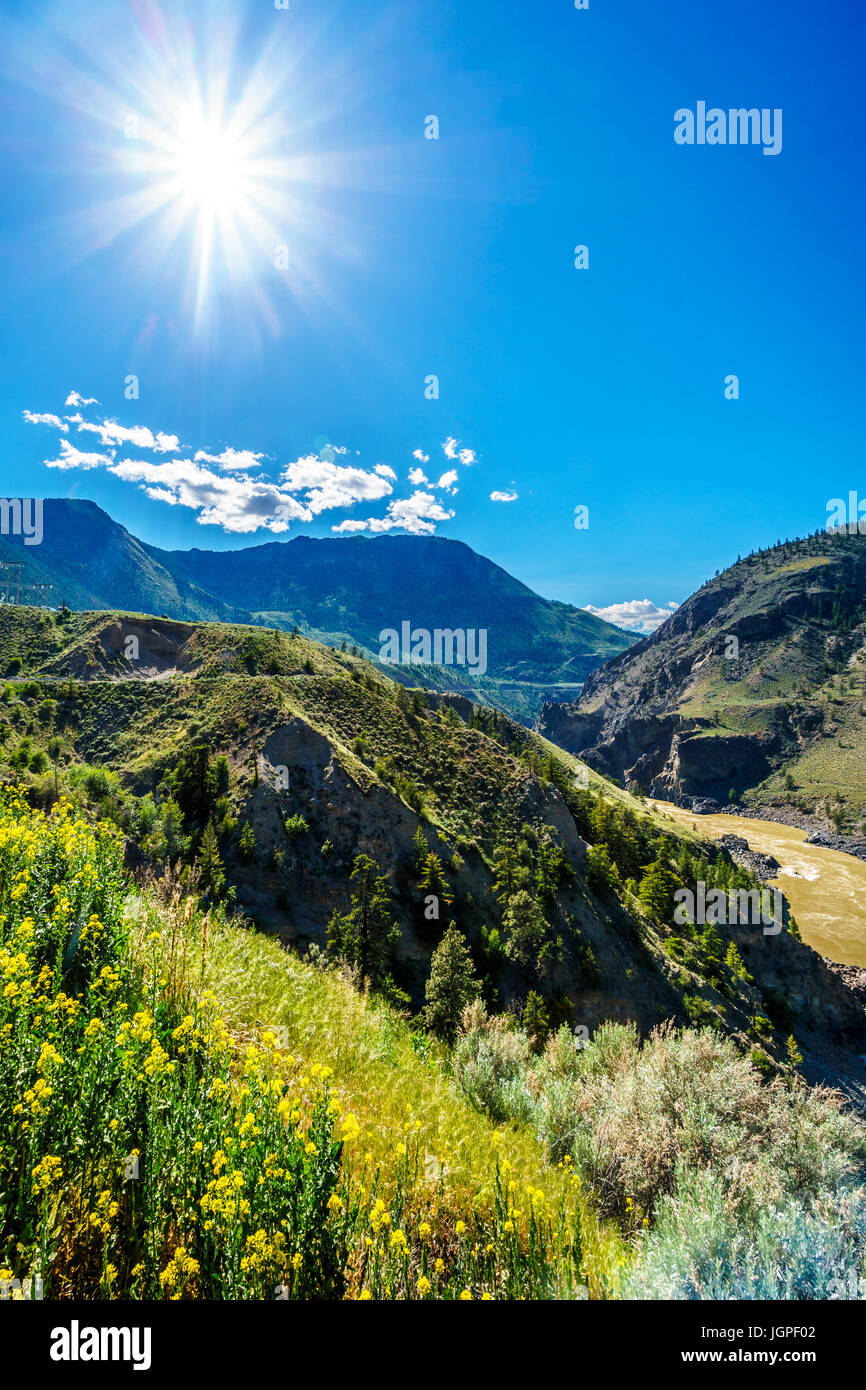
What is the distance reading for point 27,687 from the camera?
4916 centimetres

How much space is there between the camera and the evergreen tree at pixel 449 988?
956 inches

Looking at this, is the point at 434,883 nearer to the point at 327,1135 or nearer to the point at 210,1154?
the point at 327,1135

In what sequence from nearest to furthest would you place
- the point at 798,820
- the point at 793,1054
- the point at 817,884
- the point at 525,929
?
the point at 525,929 < the point at 793,1054 < the point at 817,884 < the point at 798,820

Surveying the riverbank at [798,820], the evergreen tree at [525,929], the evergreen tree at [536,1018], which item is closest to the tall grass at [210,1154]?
the evergreen tree at [536,1018]

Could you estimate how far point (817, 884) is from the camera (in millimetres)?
94812

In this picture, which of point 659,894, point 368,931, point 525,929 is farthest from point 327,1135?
point 659,894

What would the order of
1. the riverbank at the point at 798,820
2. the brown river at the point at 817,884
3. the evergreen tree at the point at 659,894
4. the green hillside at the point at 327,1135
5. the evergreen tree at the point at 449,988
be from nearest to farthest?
the green hillside at the point at 327,1135, the evergreen tree at the point at 449,988, the evergreen tree at the point at 659,894, the brown river at the point at 817,884, the riverbank at the point at 798,820

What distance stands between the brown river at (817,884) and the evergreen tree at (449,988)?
215ft

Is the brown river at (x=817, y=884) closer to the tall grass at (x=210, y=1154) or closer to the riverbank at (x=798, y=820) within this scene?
the riverbank at (x=798, y=820)

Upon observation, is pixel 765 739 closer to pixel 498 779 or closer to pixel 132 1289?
pixel 498 779

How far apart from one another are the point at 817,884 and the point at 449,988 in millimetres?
102212

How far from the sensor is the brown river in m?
72.8
